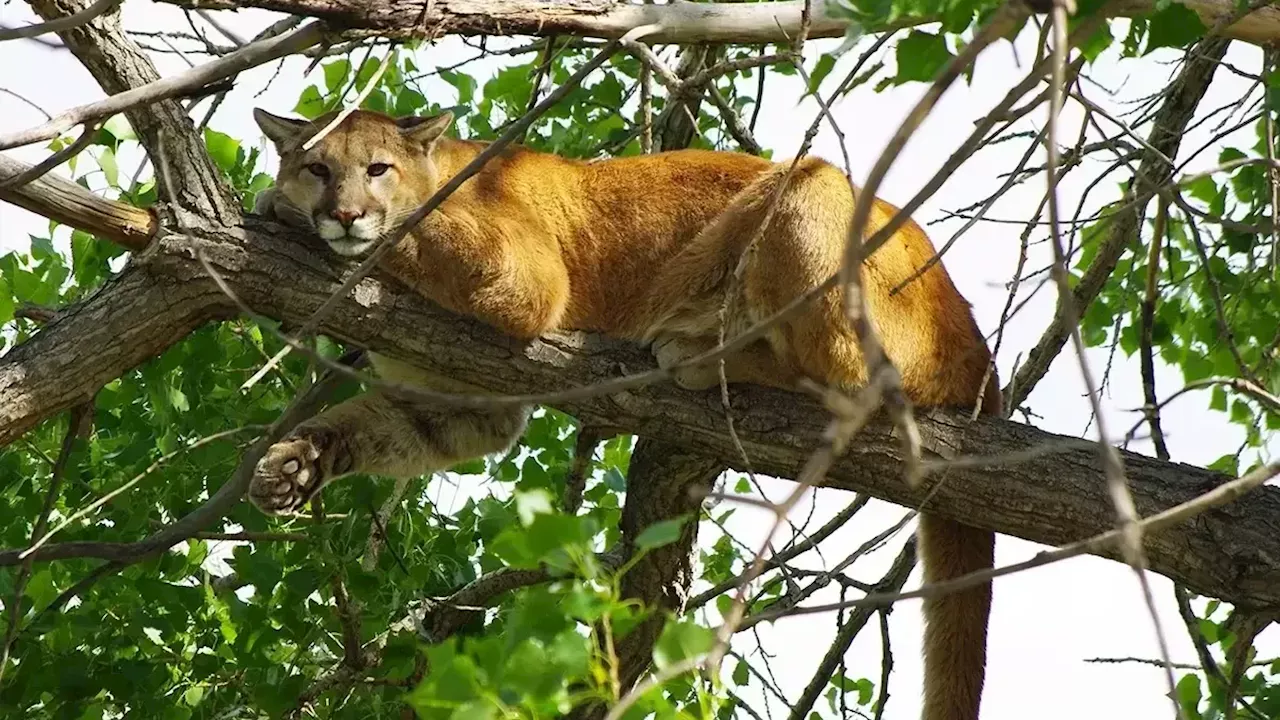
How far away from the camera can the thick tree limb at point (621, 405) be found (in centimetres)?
409

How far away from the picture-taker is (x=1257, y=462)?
5.50 meters

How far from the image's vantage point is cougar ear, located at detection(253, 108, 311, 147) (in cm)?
529

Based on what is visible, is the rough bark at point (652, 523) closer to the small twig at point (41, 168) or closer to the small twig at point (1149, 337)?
the small twig at point (1149, 337)

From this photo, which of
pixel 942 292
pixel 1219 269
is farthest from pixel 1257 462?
pixel 942 292

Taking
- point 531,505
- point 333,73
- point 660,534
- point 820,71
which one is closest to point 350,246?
point 333,73

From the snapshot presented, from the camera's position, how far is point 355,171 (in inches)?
203

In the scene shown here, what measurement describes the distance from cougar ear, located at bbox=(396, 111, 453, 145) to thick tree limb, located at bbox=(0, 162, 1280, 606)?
89 centimetres

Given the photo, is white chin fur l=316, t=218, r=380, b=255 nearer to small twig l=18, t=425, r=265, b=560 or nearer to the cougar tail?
small twig l=18, t=425, r=265, b=560

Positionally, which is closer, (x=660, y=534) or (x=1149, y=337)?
(x=660, y=534)

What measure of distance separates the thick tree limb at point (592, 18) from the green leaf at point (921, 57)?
1336 mm

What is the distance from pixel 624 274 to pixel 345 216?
1076mm

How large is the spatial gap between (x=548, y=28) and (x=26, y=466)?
2732 mm

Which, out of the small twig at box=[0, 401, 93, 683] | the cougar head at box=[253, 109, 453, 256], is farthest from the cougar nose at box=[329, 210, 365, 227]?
the small twig at box=[0, 401, 93, 683]

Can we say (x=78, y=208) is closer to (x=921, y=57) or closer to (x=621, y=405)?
(x=621, y=405)
